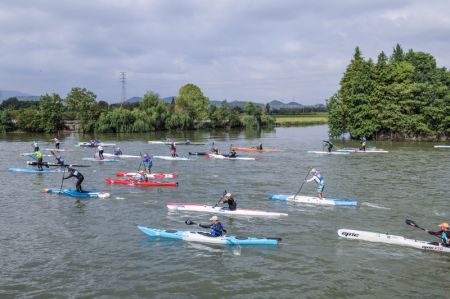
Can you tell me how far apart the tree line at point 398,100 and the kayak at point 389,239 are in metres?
60.7

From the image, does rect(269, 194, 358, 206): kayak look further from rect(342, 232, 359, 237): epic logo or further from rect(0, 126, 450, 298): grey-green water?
rect(342, 232, 359, 237): epic logo

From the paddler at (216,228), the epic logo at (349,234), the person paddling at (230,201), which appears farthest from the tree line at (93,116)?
the epic logo at (349,234)

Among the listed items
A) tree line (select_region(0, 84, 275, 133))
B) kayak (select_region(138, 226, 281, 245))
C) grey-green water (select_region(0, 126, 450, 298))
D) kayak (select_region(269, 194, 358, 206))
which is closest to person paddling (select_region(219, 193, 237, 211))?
grey-green water (select_region(0, 126, 450, 298))

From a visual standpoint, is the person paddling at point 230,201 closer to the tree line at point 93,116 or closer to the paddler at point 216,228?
the paddler at point 216,228

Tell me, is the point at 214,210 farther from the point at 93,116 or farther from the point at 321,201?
the point at 93,116

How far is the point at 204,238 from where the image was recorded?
2158cm

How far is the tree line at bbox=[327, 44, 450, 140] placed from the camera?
76.8m

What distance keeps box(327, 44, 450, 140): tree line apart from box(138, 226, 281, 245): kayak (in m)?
63.5

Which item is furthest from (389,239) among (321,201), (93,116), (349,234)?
(93,116)

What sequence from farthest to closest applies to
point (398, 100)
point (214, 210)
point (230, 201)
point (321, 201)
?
point (398, 100), point (321, 201), point (214, 210), point (230, 201)

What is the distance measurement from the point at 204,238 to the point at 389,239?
9.30 metres

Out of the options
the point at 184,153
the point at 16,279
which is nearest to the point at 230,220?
the point at 16,279

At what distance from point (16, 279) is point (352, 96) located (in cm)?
7309

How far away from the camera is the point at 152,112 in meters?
Result: 116
